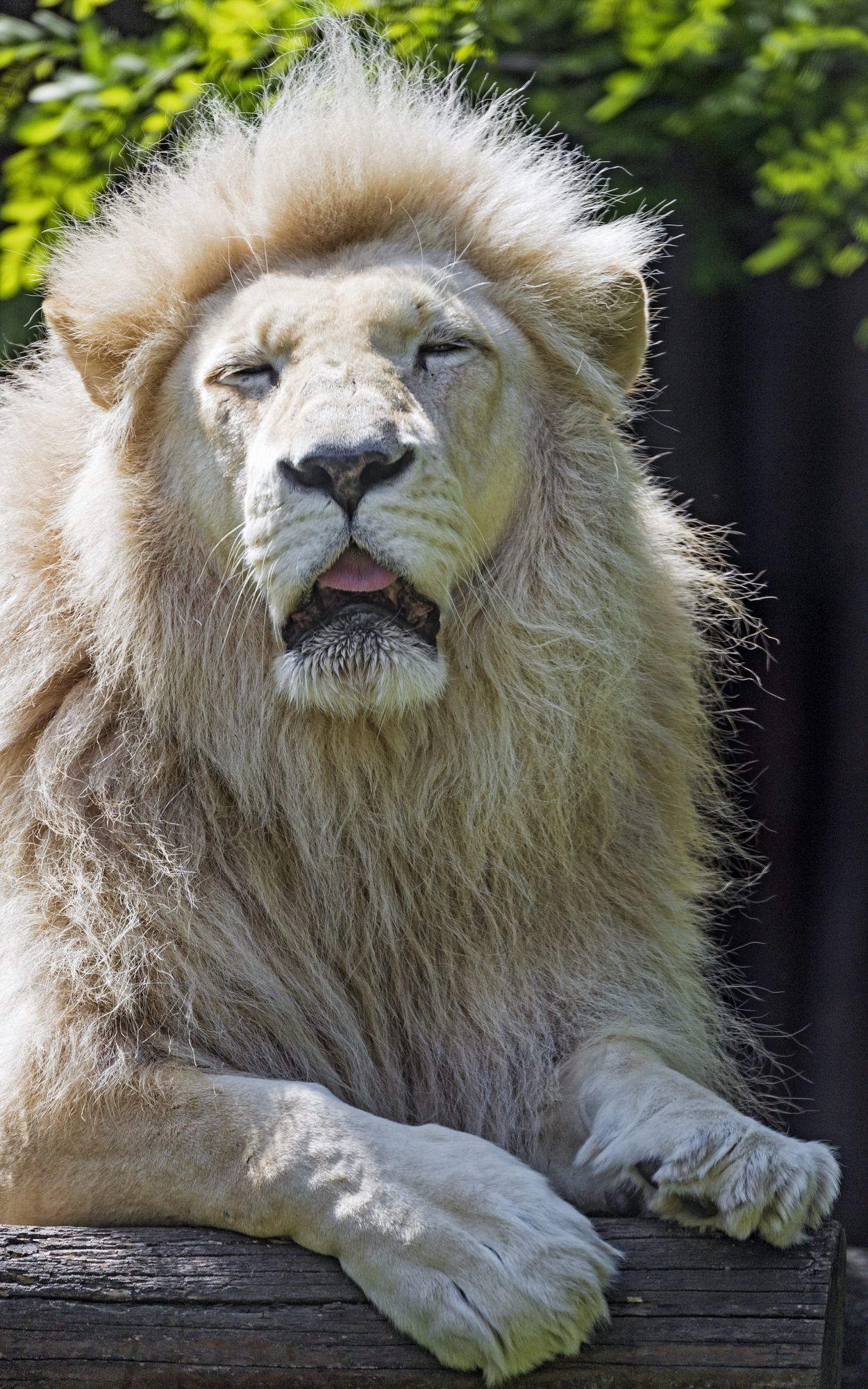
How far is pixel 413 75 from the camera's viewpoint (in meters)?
2.39

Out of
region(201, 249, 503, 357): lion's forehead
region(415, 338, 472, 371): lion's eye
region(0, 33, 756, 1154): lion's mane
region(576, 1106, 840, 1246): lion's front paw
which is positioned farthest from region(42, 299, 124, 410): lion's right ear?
region(576, 1106, 840, 1246): lion's front paw

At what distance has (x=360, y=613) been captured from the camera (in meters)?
1.84

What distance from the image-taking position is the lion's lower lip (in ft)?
6.02

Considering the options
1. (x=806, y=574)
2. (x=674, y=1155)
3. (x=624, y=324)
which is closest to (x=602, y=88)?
(x=806, y=574)

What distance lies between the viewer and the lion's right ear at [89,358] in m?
2.13

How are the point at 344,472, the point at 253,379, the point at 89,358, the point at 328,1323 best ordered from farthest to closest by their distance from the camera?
the point at 89,358, the point at 253,379, the point at 344,472, the point at 328,1323

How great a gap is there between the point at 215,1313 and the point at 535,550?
37.9 inches

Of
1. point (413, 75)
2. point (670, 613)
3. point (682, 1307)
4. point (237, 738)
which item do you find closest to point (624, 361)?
point (670, 613)

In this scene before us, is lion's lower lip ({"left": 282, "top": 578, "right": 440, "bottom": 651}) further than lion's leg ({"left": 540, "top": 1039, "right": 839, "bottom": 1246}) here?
Yes

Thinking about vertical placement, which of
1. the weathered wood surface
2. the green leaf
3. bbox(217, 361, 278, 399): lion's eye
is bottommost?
the weathered wood surface

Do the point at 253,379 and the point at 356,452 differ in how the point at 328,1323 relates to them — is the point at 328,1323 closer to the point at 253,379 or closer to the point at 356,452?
the point at 356,452

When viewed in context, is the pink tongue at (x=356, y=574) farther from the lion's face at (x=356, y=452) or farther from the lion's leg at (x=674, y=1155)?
the lion's leg at (x=674, y=1155)

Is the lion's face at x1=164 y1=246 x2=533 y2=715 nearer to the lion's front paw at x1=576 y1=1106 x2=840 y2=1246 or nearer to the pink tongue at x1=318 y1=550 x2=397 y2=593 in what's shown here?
the pink tongue at x1=318 y1=550 x2=397 y2=593

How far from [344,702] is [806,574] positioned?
2.15 meters
